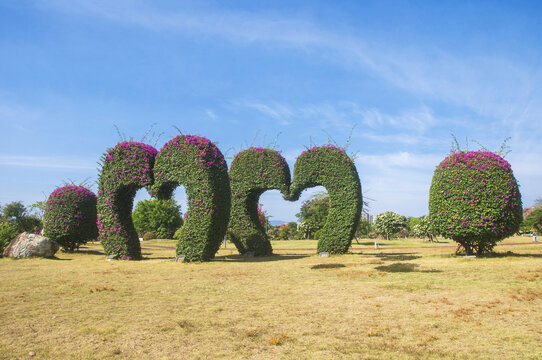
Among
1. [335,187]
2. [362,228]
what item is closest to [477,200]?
[335,187]

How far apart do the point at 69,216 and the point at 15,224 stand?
586 cm

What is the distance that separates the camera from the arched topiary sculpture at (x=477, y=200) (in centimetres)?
1270

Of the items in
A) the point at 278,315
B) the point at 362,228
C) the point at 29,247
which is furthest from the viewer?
the point at 362,228

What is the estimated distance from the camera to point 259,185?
16625mm

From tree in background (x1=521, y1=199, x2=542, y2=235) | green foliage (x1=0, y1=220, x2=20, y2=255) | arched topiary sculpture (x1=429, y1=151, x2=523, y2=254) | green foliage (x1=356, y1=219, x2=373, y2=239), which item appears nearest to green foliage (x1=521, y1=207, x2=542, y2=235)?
tree in background (x1=521, y1=199, x2=542, y2=235)

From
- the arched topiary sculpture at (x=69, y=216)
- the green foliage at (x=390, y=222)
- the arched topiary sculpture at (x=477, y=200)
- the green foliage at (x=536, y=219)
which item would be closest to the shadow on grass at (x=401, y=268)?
the arched topiary sculpture at (x=477, y=200)

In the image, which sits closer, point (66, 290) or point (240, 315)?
point (240, 315)

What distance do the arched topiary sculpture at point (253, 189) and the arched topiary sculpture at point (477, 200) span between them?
22.1 feet

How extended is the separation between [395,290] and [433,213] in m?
7.27

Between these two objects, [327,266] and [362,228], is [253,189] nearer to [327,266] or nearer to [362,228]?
[327,266]

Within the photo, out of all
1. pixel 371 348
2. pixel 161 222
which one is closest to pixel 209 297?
pixel 371 348

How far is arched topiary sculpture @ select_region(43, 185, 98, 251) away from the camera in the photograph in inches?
739

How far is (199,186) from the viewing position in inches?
531

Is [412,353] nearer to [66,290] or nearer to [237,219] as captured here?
[66,290]
